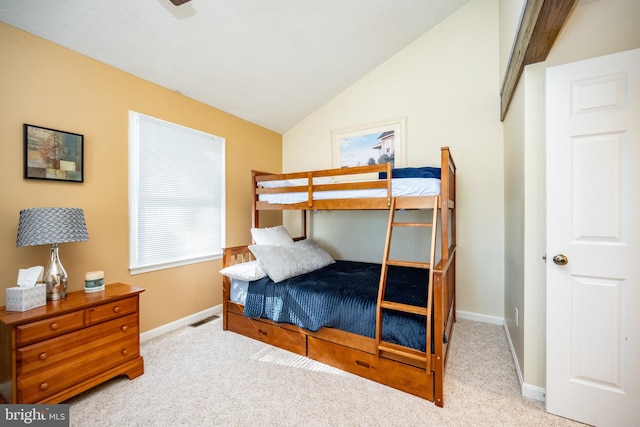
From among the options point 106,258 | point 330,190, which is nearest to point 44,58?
Answer: point 106,258

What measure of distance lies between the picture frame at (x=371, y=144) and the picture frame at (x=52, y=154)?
2.80 meters

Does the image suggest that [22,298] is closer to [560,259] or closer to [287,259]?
[287,259]

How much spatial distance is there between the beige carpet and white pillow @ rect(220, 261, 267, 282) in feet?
2.12

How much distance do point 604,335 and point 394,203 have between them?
143cm

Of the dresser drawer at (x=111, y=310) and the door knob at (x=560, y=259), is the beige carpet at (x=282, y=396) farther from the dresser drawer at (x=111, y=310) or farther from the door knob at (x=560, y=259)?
the door knob at (x=560, y=259)

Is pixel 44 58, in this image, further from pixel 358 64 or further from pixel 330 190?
pixel 358 64

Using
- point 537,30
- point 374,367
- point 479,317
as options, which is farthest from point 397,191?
point 479,317

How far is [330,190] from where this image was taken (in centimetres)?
257

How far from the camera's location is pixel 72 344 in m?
1.71

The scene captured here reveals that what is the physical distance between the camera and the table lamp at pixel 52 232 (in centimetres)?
170

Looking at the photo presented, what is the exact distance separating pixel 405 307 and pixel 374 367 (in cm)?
54

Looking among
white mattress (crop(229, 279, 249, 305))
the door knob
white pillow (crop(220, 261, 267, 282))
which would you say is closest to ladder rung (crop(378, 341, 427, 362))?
the door knob

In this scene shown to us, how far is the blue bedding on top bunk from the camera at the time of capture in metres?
1.88

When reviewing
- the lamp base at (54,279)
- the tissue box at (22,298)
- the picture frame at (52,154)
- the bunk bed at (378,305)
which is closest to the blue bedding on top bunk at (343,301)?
the bunk bed at (378,305)
